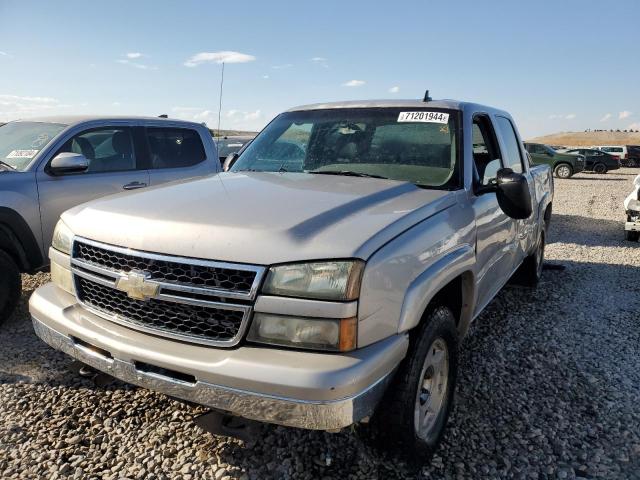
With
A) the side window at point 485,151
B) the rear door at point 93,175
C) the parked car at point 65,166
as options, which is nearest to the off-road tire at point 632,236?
the side window at point 485,151

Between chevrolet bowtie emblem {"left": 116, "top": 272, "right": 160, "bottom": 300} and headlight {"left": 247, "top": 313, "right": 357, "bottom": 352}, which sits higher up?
chevrolet bowtie emblem {"left": 116, "top": 272, "right": 160, "bottom": 300}

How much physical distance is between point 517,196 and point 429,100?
1.08 metres

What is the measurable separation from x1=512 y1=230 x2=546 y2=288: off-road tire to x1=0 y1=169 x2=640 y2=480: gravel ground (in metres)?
1.08

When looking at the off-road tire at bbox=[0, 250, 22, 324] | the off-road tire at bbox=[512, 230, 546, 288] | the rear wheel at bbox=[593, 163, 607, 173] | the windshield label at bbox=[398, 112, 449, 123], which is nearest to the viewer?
the windshield label at bbox=[398, 112, 449, 123]

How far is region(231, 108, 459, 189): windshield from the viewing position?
3129 millimetres

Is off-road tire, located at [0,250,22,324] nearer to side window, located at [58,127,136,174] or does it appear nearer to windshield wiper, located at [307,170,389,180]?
side window, located at [58,127,136,174]

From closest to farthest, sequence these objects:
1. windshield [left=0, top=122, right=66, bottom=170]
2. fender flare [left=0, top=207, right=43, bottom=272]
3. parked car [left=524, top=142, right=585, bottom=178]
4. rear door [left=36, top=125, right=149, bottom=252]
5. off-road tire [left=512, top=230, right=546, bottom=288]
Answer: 1. fender flare [left=0, top=207, right=43, bottom=272]
2. rear door [left=36, top=125, right=149, bottom=252]
3. windshield [left=0, top=122, right=66, bottom=170]
4. off-road tire [left=512, top=230, right=546, bottom=288]
5. parked car [left=524, top=142, right=585, bottom=178]

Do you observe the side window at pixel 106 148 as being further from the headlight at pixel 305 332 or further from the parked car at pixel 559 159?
the parked car at pixel 559 159

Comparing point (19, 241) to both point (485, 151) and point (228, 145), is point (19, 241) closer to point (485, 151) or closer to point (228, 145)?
point (485, 151)

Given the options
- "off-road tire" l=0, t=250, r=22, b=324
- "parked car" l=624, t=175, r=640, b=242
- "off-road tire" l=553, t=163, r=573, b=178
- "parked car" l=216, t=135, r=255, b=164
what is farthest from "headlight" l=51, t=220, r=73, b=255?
"off-road tire" l=553, t=163, r=573, b=178

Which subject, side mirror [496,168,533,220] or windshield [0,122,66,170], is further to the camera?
windshield [0,122,66,170]

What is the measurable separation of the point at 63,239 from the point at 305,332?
1.51 m

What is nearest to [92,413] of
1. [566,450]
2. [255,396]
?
[255,396]

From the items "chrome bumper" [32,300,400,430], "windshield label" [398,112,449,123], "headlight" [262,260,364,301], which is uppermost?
"windshield label" [398,112,449,123]
